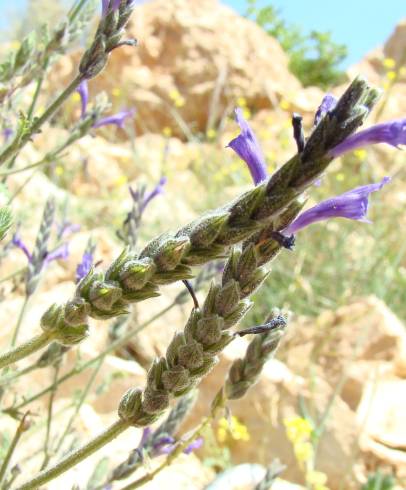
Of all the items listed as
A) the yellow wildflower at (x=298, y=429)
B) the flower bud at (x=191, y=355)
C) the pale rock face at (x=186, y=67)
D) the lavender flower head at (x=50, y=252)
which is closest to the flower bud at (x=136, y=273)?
the flower bud at (x=191, y=355)

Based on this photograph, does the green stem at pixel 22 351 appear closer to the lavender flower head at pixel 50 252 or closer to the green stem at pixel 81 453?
the green stem at pixel 81 453

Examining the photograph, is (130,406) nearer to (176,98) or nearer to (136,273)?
(136,273)

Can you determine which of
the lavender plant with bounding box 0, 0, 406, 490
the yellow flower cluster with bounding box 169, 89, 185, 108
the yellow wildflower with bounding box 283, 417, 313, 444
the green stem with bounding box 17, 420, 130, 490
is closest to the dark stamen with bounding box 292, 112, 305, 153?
the lavender plant with bounding box 0, 0, 406, 490

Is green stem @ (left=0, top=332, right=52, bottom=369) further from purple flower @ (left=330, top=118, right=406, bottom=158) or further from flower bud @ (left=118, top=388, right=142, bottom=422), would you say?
purple flower @ (left=330, top=118, right=406, bottom=158)

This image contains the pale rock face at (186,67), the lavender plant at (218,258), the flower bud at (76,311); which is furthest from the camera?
the pale rock face at (186,67)

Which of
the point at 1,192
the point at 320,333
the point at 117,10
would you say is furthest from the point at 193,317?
the point at 320,333

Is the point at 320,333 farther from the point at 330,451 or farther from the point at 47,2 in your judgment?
the point at 47,2
